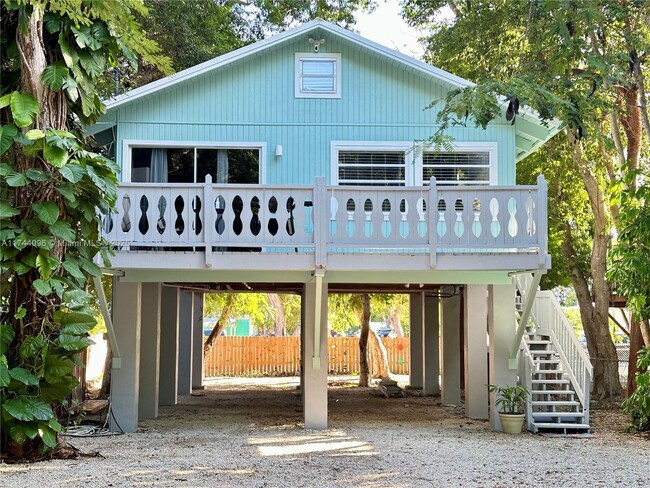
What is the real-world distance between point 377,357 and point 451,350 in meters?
11.0

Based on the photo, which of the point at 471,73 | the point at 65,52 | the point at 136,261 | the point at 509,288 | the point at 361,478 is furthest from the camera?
the point at 471,73

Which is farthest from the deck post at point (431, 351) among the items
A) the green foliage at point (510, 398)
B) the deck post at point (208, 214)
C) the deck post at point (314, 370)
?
the deck post at point (208, 214)

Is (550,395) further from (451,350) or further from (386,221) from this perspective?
(386,221)

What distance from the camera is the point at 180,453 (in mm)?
11117

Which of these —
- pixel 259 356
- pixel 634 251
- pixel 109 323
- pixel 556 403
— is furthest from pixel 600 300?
pixel 259 356

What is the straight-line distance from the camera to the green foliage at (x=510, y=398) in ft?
43.9

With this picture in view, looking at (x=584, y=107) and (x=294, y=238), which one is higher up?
(x=584, y=107)

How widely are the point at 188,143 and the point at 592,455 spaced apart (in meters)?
8.14

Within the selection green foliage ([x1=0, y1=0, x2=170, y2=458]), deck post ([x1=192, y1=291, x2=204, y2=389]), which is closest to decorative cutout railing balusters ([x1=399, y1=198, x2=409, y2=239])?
green foliage ([x1=0, y1=0, x2=170, y2=458])

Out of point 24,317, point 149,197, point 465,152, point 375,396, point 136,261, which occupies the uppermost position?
point 465,152

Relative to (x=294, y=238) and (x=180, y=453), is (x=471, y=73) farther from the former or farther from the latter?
(x=180, y=453)

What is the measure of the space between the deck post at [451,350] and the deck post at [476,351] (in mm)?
2658

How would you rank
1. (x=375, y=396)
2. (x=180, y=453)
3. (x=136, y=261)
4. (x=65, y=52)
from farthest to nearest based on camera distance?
(x=375, y=396)
(x=136, y=261)
(x=180, y=453)
(x=65, y=52)

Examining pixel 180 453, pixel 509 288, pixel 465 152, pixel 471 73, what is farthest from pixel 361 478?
pixel 471 73
